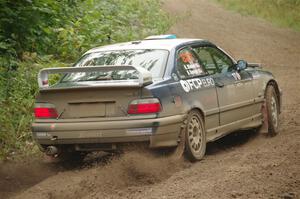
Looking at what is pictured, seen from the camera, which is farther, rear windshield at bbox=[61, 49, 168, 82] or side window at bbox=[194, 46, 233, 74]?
side window at bbox=[194, 46, 233, 74]

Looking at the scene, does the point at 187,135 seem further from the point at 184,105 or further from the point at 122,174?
the point at 122,174

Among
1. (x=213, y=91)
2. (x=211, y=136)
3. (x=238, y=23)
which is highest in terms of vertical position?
(x=213, y=91)

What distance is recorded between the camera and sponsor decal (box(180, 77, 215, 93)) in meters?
7.80

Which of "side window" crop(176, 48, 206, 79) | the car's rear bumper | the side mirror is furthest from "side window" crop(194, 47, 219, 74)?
the car's rear bumper

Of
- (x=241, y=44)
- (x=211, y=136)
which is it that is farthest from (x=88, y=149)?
(x=241, y=44)

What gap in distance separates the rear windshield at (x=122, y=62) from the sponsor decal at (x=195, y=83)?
1.09ft

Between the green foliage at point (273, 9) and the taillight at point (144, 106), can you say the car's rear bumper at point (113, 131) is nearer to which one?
the taillight at point (144, 106)

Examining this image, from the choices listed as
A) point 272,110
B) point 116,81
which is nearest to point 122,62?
point 116,81

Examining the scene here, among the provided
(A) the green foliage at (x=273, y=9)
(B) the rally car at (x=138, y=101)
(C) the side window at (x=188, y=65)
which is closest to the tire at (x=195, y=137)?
(B) the rally car at (x=138, y=101)

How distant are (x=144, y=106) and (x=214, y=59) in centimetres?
211

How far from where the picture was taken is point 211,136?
830 centimetres

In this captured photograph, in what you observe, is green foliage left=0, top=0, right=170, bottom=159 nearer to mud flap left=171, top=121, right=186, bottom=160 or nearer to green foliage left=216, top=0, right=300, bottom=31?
mud flap left=171, top=121, right=186, bottom=160

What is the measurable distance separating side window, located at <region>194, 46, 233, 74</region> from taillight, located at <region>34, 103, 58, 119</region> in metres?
2.23

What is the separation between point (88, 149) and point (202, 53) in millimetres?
2289
